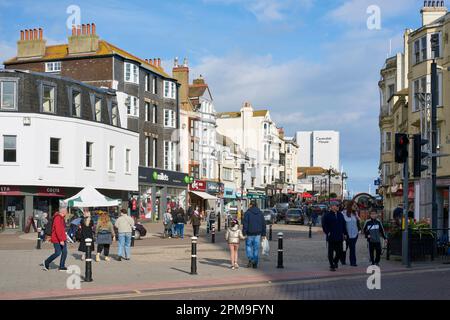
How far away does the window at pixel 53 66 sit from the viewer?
5009 cm

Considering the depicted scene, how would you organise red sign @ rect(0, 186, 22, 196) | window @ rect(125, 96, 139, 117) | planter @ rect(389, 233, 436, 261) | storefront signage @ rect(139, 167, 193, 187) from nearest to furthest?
1. planter @ rect(389, 233, 436, 261)
2. red sign @ rect(0, 186, 22, 196)
3. window @ rect(125, 96, 139, 117)
4. storefront signage @ rect(139, 167, 193, 187)

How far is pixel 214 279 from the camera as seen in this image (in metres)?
15.4

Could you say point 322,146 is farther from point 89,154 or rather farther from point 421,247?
point 421,247

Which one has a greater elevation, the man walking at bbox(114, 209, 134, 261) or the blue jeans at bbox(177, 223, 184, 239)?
the man walking at bbox(114, 209, 134, 261)

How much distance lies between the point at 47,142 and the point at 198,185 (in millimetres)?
25816

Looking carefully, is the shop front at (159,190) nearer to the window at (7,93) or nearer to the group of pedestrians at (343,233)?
the window at (7,93)

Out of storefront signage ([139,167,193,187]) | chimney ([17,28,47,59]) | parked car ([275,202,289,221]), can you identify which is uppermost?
chimney ([17,28,47,59])

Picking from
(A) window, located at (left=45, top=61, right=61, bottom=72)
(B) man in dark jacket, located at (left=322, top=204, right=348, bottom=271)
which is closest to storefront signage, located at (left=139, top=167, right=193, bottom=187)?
(A) window, located at (left=45, top=61, right=61, bottom=72)

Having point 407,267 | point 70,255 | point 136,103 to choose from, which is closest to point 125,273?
point 70,255

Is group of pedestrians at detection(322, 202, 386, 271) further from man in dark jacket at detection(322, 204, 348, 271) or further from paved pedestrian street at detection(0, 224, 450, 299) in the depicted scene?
paved pedestrian street at detection(0, 224, 450, 299)

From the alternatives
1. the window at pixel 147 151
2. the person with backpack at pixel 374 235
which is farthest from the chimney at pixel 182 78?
the person with backpack at pixel 374 235

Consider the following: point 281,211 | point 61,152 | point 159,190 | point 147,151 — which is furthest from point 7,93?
point 281,211

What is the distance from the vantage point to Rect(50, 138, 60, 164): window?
1542 inches

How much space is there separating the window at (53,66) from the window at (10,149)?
1386cm
